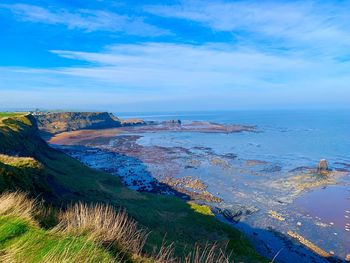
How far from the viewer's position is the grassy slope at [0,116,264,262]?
27372 millimetres

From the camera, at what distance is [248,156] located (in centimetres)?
9569

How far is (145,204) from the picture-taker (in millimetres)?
45438

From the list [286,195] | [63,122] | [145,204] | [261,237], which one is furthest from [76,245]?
[63,122]

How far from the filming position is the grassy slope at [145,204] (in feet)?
89.8

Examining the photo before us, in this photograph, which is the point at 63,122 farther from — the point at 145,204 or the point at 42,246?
the point at 42,246

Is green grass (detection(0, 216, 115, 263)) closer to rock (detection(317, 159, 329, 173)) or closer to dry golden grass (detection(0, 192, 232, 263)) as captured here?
dry golden grass (detection(0, 192, 232, 263))

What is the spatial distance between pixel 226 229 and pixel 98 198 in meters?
17.7

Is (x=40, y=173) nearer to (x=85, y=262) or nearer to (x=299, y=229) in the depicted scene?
(x=85, y=262)

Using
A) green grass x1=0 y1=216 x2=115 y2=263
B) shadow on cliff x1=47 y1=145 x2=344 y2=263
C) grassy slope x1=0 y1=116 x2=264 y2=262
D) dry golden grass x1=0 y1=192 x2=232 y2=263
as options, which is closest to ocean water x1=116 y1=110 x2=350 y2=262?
shadow on cliff x1=47 y1=145 x2=344 y2=263

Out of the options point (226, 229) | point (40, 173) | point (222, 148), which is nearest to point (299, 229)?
point (226, 229)

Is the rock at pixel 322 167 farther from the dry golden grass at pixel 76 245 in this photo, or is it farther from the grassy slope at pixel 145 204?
the dry golden grass at pixel 76 245

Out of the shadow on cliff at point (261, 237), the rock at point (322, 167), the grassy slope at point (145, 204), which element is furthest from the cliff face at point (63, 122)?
the rock at point (322, 167)

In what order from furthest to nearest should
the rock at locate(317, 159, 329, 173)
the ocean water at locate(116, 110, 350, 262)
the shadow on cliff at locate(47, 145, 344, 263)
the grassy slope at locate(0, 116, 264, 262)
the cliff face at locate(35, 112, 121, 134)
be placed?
the cliff face at locate(35, 112, 121, 134)
the rock at locate(317, 159, 329, 173)
the ocean water at locate(116, 110, 350, 262)
the shadow on cliff at locate(47, 145, 344, 263)
the grassy slope at locate(0, 116, 264, 262)

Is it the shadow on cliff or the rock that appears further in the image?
the rock
